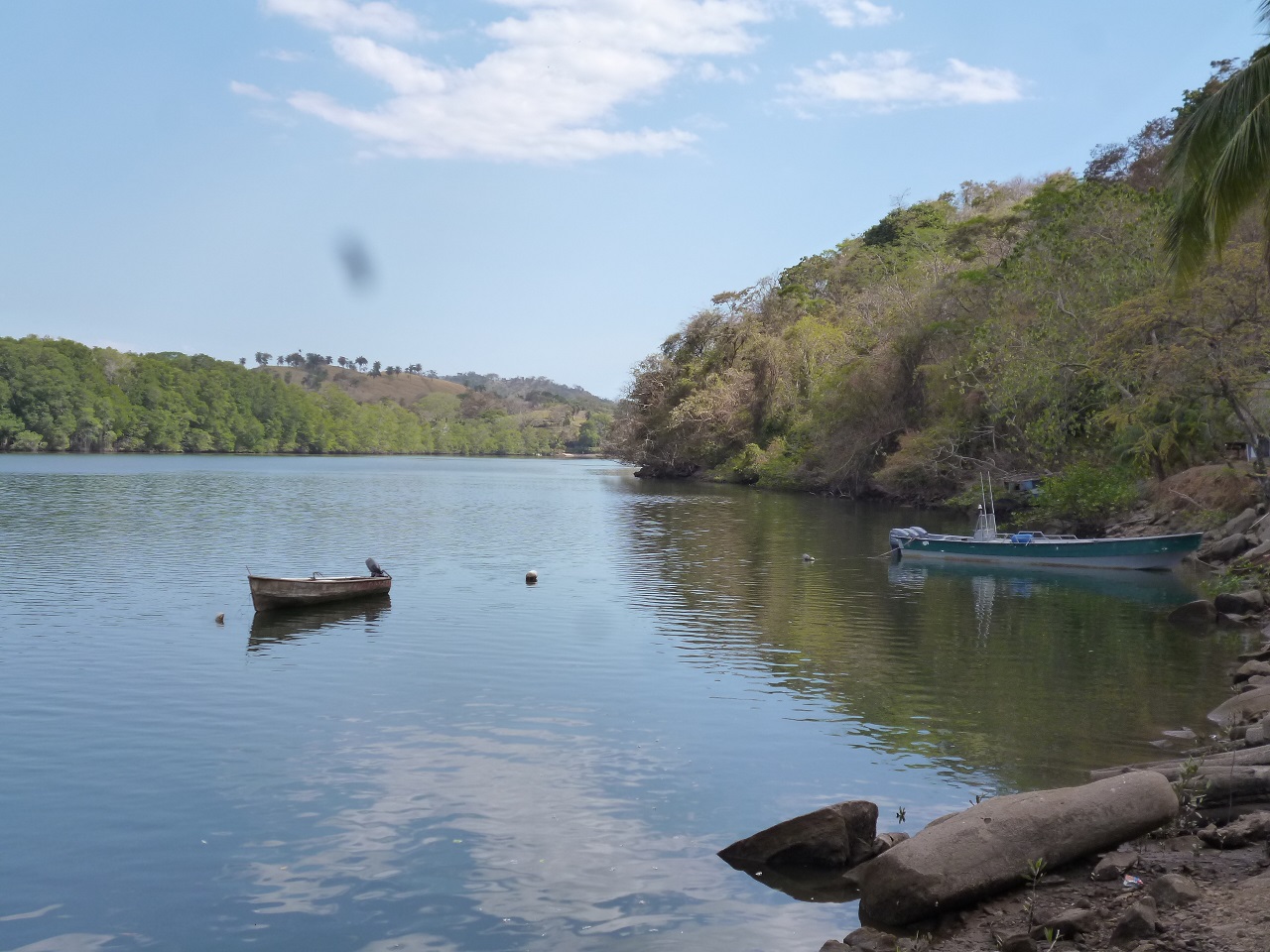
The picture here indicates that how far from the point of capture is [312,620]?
23.7m

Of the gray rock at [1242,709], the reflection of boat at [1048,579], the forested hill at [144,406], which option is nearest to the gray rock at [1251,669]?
the gray rock at [1242,709]

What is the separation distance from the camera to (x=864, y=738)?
1473 centimetres

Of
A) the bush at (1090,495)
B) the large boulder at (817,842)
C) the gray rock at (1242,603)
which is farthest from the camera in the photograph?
the bush at (1090,495)

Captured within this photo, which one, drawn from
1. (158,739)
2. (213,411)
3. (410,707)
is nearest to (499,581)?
(410,707)

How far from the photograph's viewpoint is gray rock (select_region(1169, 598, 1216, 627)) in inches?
918

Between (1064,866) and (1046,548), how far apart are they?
2662cm

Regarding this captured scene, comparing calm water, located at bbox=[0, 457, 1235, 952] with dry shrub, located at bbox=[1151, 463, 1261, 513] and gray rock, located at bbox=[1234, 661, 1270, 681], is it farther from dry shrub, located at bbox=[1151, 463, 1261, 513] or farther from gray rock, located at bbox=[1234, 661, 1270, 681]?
dry shrub, located at bbox=[1151, 463, 1261, 513]

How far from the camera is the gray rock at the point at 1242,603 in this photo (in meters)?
23.7

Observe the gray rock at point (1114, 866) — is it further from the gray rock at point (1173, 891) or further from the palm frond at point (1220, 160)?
the palm frond at point (1220, 160)

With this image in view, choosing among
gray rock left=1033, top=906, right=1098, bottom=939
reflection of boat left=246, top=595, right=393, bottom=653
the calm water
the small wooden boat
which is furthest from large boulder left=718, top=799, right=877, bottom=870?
the small wooden boat

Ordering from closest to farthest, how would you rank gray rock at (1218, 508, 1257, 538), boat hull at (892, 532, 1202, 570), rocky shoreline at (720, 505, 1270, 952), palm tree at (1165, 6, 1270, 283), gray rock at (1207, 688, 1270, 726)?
1. rocky shoreline at (720, 505, 1270, 952)
2. gray rock at (1207, 688, 1270, 726)
3. palm tree at (1165, 6, 1270, 283)
4. gray rock at (1218, 508, 1257, 538)
5. boat hull at (892, 532, 1202, 570)

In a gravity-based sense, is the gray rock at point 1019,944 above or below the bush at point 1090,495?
below

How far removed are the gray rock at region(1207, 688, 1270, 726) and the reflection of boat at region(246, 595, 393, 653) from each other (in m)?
15.6

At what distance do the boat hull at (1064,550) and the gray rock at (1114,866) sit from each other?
25.3 metres
